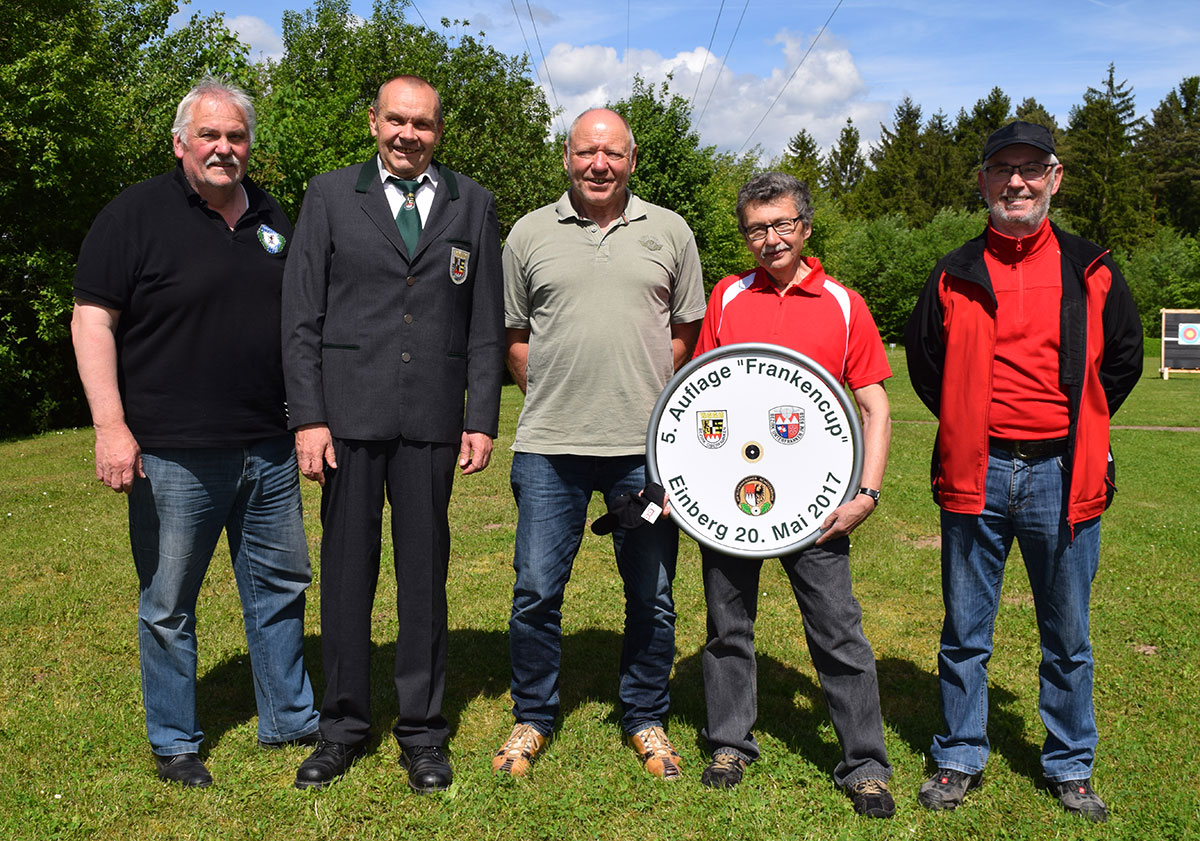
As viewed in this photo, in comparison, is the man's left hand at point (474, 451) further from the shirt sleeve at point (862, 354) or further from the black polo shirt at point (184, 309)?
the shirt sleeve at point (862, 354)

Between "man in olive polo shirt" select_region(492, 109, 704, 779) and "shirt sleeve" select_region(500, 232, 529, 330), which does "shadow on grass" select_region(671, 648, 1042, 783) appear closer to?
"man in olive polo shirt" select_region(492, 109, 704, 779)

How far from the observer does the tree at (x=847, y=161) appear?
3543 inches

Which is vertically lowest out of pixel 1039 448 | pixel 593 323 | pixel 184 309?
pixel 1039 448

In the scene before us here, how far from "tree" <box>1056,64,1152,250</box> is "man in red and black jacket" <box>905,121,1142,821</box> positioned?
224 feet

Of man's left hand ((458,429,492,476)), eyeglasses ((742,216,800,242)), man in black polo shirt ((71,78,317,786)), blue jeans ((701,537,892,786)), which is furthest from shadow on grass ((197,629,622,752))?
eyeglasses ((742,216,800,242))

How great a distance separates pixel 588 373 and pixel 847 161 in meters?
93.4

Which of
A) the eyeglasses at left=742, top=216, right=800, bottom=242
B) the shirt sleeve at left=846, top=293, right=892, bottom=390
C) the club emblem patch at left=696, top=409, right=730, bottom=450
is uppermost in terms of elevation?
the eyeglasses at left=742, top=216, right=800, bottom=242

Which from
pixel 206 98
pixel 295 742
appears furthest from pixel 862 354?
pixel 295 742

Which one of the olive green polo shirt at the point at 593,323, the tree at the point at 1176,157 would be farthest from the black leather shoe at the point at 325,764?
the tree at the point at 1176,157

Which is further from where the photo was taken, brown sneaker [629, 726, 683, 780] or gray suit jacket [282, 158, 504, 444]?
brown sneaker [629, 726, 683, 780]

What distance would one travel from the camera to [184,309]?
3.59 m

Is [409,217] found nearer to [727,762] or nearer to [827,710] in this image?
[727,762]

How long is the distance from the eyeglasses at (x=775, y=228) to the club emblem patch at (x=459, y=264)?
1125mm

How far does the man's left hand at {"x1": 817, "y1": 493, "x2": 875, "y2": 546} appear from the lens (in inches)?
134
